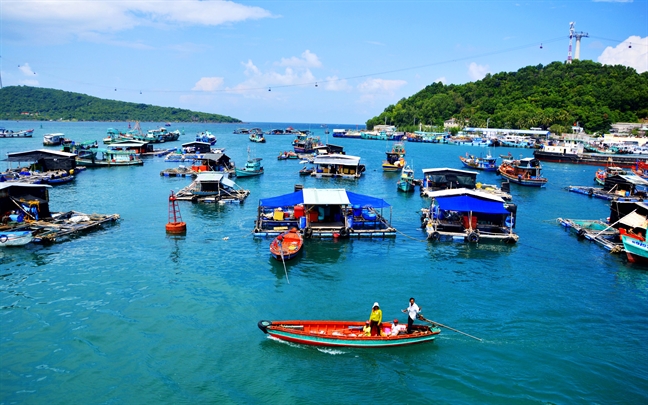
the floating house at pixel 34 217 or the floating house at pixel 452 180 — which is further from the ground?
the floating house at pixel 452 180

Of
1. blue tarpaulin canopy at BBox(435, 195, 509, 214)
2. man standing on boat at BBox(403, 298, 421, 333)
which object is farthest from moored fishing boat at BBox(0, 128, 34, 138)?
man standing on boat at BBox(403, 298, 421, 333)

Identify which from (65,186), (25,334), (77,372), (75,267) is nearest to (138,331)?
(77,372)

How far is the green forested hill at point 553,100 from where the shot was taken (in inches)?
5640

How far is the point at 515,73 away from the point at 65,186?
613 ft

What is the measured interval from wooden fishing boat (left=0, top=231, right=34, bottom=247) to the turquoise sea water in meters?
0.61

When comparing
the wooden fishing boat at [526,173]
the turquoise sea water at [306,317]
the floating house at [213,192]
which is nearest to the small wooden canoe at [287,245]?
the turquoise sea water at [306,317]

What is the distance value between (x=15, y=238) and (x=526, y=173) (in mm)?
61458

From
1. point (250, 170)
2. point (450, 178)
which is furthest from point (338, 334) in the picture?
point (250, 170)

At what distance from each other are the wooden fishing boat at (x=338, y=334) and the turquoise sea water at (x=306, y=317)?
15.4 inches

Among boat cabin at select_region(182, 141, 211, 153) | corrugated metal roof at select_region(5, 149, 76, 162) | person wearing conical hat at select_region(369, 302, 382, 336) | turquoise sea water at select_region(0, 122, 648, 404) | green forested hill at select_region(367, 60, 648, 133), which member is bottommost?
turquoise sea water at select_region(0, 122, 648, 404)

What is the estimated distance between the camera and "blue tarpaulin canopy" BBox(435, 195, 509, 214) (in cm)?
3278

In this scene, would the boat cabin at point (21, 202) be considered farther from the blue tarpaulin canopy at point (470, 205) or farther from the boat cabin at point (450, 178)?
the boat cabin at point (450, 178)

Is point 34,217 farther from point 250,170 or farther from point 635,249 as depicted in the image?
point 635,249

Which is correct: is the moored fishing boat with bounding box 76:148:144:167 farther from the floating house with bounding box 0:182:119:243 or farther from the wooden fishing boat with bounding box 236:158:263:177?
the floating house with bounding box 0:182:119:243
